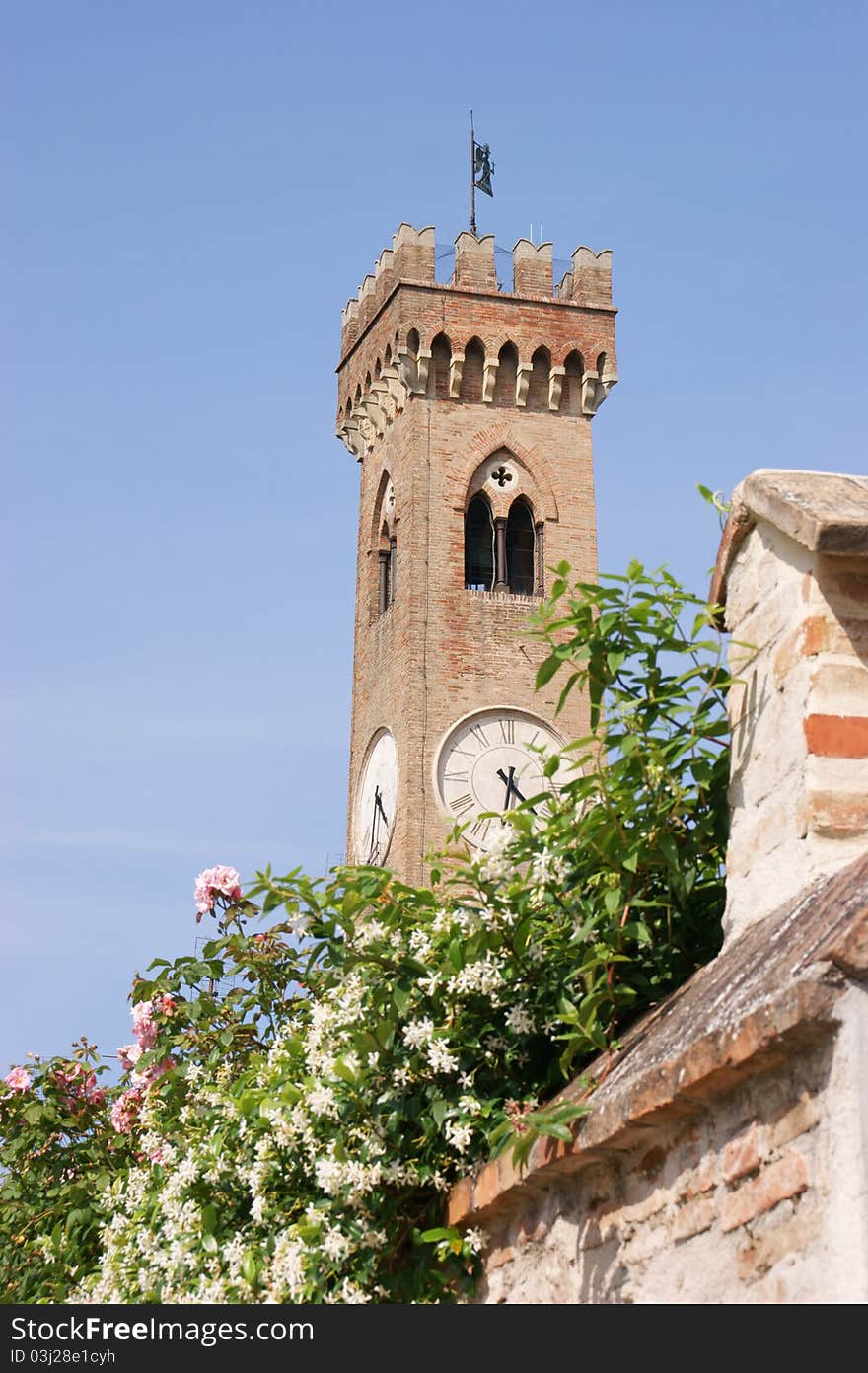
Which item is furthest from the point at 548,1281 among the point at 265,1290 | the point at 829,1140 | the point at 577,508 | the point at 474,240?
the point at 474,240

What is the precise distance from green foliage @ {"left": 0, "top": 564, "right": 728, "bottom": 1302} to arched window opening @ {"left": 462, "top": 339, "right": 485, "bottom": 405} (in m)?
28.7

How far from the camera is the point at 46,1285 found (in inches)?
318

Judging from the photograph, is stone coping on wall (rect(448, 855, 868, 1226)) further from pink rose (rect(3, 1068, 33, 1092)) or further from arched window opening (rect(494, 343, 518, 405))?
arched window opening (rect(494, 343, 518, 405))

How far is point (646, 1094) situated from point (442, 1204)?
60.5 inches

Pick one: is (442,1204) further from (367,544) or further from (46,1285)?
(367,544)

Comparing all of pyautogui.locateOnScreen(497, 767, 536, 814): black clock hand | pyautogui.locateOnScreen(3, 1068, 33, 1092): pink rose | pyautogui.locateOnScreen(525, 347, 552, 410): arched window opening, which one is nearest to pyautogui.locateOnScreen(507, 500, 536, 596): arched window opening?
pyautogui.locateOnScreen(525, 347, 552, 410): arched window opening

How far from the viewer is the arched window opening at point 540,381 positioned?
112 feet

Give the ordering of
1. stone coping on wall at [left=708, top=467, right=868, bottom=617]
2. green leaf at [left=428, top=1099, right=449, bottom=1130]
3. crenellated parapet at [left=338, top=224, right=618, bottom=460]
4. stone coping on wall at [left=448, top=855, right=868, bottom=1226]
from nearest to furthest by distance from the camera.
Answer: stone coping on wall at [left=448, top=855, right=868, bottom=1226]
stone coping on wall at [left=708, top=467, right=868, bottom=617]
green leaf at [left=428, top=1099, right=449, bottom=1130]
crenellated parapet at [left=338, top=224, right=618, bottom=460]

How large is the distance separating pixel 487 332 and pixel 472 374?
85 centimetres

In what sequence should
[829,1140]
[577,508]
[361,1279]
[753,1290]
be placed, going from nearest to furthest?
1. [829,1140]
2. [753,1290]
3. [361,1279]
4. [577,508]

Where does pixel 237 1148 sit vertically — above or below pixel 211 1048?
below

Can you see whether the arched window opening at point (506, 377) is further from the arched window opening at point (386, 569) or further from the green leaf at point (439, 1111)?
the green leaf at point (439, 1111)

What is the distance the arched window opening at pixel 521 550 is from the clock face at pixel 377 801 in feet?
12.4

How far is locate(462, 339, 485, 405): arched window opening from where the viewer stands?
1331 inches
